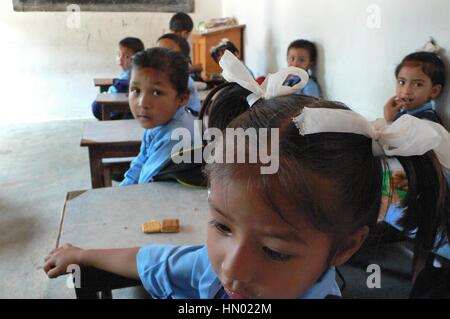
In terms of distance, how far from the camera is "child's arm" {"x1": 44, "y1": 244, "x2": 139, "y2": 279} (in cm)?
87

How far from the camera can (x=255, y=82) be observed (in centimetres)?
72

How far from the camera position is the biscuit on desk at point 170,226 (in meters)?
1.04

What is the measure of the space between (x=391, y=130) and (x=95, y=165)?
1.56m

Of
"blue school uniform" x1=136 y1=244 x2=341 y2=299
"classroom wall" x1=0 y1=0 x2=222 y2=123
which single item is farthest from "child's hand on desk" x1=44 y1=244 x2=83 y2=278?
"classroom wall" x1=0 y1=0 x2=222 y2=123

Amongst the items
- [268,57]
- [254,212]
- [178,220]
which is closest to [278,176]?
[254,212]

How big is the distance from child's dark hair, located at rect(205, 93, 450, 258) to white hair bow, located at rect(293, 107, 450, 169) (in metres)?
0.02

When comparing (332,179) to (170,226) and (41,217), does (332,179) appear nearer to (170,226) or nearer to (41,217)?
(170,226)

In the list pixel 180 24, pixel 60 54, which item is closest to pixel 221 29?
pixel 180 24

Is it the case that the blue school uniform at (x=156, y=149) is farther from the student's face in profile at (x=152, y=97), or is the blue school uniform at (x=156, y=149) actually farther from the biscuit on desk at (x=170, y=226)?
the biscuit on desk at (x=170, y=226)

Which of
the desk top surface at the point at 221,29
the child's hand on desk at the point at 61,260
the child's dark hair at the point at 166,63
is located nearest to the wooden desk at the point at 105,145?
the child's dark hair at the point at 166,63

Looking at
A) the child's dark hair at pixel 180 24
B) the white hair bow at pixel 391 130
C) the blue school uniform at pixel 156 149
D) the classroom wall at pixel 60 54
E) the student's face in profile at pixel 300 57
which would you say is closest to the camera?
the white hair bow at pixel 391 130

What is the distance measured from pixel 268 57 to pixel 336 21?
4.36 ft

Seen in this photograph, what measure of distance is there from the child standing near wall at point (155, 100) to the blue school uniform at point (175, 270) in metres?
0.71
